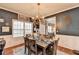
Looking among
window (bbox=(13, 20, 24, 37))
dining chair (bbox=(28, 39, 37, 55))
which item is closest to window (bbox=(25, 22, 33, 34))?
window (bbox=(13, 20, 24, 37))

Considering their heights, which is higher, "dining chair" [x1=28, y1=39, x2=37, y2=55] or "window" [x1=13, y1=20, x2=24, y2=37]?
"window" [x1=13, y1=20, x2=24, y2=37]

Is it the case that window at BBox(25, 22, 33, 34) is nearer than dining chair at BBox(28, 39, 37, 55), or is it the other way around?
dining chair at BBox(28, 39, 37, 55)

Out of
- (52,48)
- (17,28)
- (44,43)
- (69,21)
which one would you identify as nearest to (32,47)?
(44,43)

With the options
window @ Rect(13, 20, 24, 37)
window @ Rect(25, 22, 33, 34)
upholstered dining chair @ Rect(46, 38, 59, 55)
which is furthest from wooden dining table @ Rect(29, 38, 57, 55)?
window @ Rect(13, 20, 24, 37)

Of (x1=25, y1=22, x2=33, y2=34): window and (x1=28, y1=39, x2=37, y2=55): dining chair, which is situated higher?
(x1=25, y1=22, x2=33, y2=34): window

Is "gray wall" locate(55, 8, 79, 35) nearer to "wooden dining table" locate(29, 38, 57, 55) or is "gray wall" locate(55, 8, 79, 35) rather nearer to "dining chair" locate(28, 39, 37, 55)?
"wooden dining table" locate(29, 38, 57, 55)

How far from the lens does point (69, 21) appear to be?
2.06 metres

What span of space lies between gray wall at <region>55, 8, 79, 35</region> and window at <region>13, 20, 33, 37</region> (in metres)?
0.66

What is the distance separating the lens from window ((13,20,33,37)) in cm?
191

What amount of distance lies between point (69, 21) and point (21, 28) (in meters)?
1.12

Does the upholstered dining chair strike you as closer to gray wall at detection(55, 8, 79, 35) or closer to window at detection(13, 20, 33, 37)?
gray wall at detection(55, 8, 79, 35)

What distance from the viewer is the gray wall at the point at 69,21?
6.43 feet

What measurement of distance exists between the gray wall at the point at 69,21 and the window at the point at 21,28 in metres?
0.66

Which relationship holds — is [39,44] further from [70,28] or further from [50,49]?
[70,28]
